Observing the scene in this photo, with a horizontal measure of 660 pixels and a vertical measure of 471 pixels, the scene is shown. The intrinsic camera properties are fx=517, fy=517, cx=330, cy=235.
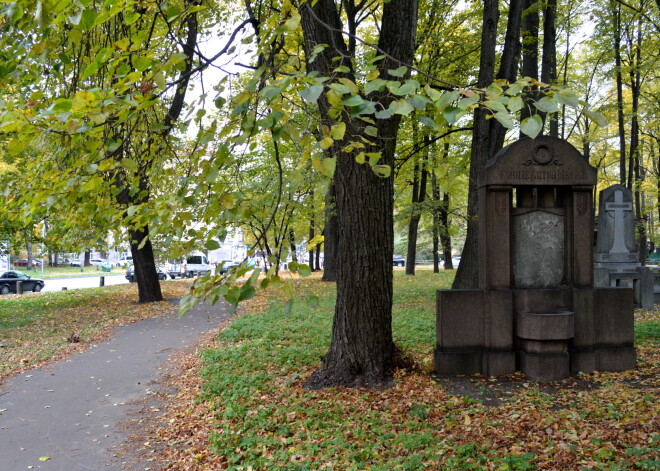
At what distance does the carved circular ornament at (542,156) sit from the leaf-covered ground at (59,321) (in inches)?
365

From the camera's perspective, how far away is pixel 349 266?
6699 millimetres

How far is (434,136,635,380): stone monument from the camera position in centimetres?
703

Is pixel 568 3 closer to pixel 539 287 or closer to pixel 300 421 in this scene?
pixel 539 287

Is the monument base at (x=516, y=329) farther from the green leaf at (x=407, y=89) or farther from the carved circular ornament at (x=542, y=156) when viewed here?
the green leaf at (x=407, y=89)

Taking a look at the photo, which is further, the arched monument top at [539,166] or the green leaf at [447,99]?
the arched monument top at [539,166]

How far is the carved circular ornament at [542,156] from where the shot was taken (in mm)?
7035

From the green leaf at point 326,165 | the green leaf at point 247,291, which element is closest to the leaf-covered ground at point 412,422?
the green leaf at point 247,291

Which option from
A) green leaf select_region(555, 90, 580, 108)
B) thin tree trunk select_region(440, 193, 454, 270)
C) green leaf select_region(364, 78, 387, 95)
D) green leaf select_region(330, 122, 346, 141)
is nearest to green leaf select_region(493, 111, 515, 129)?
green leaf select_region(555, 90, 580, 108)

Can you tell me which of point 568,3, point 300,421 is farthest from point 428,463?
point 568,3

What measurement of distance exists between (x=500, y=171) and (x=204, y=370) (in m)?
5.51

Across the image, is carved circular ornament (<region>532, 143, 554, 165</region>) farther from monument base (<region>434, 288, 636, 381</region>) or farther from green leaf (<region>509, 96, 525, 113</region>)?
green leaf (<region>509, 96, 525, 113</region>)

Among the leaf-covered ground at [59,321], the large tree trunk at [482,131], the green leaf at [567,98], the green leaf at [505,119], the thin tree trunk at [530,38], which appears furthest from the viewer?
the thin tree trunk at [530,38]

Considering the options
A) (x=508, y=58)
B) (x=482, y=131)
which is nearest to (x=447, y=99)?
(x=482, y=131)

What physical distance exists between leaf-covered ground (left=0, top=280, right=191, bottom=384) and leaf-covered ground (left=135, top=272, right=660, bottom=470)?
4.33 meters
